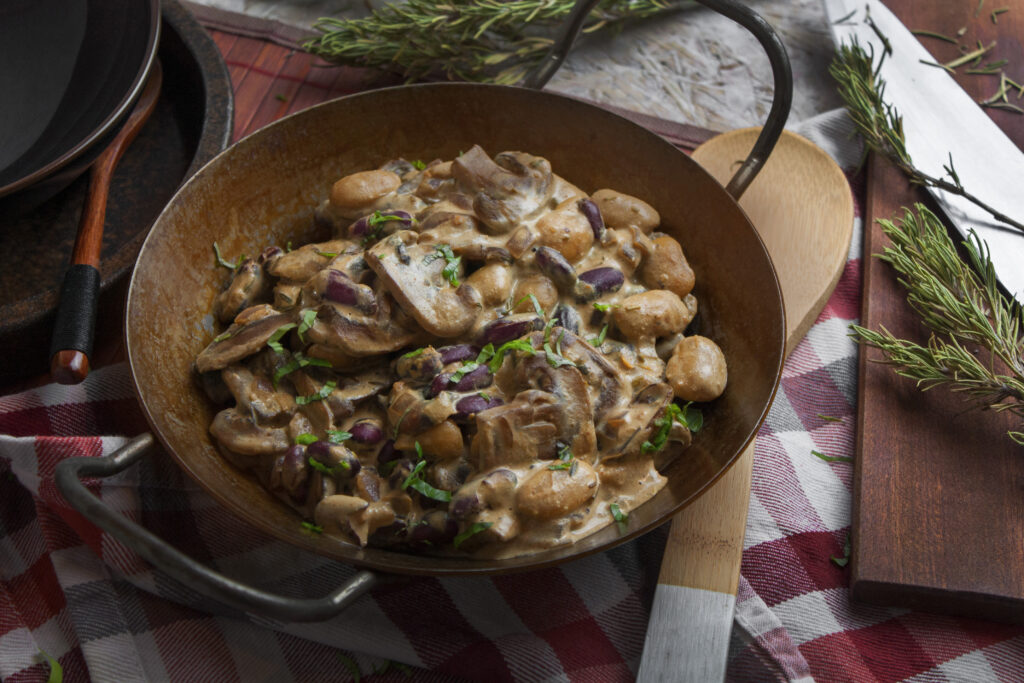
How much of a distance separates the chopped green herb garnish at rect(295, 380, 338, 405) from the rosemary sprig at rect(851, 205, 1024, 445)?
4.40 ft

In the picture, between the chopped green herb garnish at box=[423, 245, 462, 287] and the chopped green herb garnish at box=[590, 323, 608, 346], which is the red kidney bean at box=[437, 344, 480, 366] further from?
the chopped green herb garnish at box=[590, 323, 608, 346]

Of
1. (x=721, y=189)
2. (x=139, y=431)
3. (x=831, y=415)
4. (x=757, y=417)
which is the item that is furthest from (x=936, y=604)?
(x=139, y=431)

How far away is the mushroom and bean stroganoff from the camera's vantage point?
5.06ft

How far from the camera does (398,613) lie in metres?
1.85

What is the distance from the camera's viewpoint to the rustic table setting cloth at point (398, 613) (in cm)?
181

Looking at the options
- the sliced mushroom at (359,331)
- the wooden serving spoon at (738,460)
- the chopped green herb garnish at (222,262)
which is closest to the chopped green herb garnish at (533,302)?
the sliced mushroom at (359,331)

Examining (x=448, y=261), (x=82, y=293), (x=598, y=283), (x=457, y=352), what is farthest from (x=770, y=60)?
(x=82, y=293)

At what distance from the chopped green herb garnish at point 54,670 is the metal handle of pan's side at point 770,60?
71.4 inches

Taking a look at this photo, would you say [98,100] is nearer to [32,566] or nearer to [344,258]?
[344,258]

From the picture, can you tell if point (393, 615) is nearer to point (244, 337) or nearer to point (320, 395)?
point (320, 395)

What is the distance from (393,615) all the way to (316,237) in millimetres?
975

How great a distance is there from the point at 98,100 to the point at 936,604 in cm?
248

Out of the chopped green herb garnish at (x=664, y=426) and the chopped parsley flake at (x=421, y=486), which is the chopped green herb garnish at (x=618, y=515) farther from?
the chopped parsley flake at (x=421, y=486)

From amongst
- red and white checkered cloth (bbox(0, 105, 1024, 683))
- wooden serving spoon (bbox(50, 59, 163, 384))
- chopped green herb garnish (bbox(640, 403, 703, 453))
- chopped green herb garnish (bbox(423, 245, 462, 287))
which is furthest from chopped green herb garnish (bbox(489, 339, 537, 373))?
wooden serving spoon (bbox(50, 59, 163, 384))
